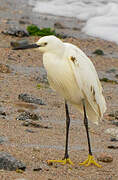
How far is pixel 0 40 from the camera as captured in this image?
1379cm

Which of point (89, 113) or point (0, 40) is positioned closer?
point (89, 113)

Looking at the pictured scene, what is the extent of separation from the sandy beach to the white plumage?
74 cm

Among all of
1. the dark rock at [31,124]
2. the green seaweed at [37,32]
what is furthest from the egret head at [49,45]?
the green seaweed at [37,32]

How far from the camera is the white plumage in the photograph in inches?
254

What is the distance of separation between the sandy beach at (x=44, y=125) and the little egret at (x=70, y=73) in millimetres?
285

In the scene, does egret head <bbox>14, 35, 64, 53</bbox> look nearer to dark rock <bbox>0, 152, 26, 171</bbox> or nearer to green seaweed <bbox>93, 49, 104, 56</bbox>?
dark rock <bbox>0, 152, 26, 171</bbox>

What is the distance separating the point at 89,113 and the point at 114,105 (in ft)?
9.88

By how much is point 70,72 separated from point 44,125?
1.74 m

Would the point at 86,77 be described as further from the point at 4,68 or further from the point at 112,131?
the point at 4,68

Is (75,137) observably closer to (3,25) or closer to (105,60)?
(105,60)

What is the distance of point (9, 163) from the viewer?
5.85 m

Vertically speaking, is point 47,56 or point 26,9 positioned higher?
point 47,56

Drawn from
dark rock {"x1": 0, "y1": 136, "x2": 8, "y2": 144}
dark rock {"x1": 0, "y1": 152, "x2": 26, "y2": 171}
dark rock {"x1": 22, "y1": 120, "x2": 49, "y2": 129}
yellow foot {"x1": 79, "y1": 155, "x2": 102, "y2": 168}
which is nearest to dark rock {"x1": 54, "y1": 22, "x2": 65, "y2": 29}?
dark rock {"x1": 22, "y1": 120, "x2": 49, "y2": 129}

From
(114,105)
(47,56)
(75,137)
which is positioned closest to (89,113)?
(75,137)
